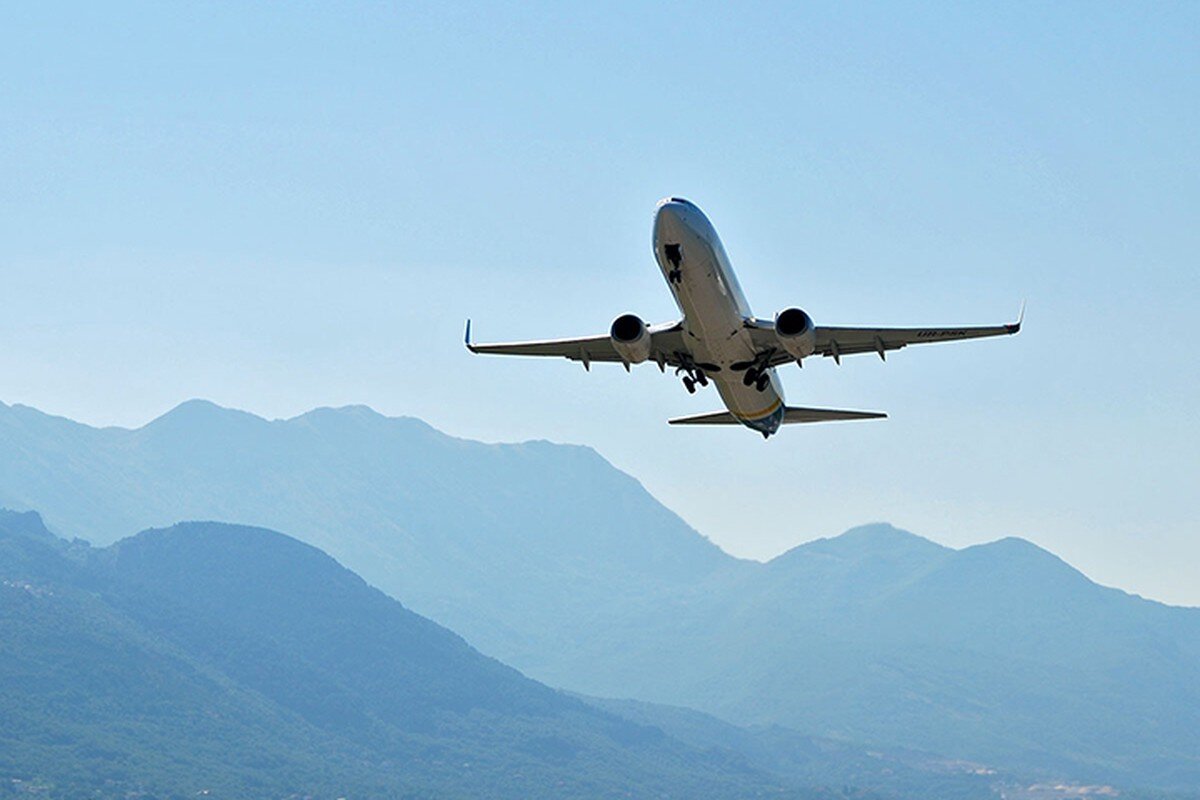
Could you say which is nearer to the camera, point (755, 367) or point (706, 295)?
point (706, 295)

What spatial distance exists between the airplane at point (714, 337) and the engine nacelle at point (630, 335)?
0.04 meters

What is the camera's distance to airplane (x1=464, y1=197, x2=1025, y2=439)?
58.2m

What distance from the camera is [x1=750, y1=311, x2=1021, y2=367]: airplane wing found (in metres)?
63.2

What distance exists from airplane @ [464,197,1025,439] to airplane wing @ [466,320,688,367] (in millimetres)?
38

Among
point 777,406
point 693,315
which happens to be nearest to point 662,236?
point 693,315

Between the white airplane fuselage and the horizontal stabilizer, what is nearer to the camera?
the white airplane fuselage

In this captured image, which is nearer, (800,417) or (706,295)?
(706,295)

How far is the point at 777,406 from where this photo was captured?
7281 centimetres

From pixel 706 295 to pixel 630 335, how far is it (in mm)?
3528

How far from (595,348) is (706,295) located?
9.12 metres

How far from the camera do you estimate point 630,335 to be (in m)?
61.8

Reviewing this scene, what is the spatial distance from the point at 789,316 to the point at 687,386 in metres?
7.02

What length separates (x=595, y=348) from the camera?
67.9 m

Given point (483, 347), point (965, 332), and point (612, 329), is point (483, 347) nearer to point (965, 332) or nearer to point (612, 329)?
point (612, 329)
